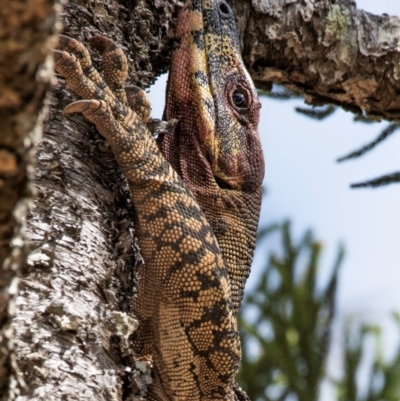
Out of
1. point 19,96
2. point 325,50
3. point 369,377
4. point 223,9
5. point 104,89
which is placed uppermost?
point 19,96

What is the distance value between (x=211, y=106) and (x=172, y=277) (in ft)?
3.68

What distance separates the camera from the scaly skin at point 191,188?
3.16 metres

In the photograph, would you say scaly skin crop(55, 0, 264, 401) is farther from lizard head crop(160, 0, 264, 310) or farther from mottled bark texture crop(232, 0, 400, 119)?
mottled bark texture crop(232, 0, 400, 119)

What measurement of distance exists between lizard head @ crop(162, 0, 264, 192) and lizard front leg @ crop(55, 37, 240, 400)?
466 mm

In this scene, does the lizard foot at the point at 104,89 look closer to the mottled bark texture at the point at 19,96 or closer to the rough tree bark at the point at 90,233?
the rough tree bark at the point at 90,233

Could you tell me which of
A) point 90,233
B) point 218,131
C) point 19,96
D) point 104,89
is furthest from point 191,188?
point 19,96

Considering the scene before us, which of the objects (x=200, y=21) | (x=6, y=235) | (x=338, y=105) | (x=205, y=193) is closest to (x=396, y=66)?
(x=338, y=105)

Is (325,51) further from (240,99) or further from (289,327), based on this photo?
(289,327)

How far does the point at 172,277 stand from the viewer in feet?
10.8

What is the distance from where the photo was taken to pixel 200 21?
13.5 ft

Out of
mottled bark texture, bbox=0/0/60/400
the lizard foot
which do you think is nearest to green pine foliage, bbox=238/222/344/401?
the lizard foot

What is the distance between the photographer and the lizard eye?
4.17 m

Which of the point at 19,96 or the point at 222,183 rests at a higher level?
the point at 19,96

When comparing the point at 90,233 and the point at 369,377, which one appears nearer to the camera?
the point at 90,233
